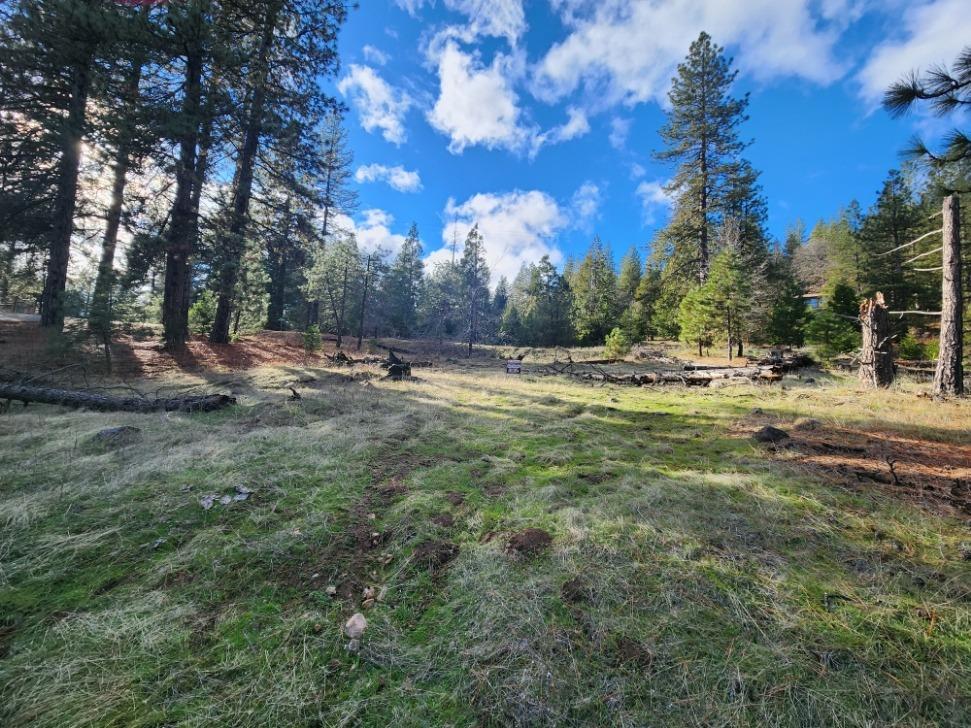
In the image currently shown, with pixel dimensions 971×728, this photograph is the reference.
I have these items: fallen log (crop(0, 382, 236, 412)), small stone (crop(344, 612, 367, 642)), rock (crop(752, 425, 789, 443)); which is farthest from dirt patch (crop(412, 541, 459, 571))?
fallen log (crop(0, 382, 236, 412))

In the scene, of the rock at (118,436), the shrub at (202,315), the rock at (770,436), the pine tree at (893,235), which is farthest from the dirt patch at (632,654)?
the pine tree at (893,235)

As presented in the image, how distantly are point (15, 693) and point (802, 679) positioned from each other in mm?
3726

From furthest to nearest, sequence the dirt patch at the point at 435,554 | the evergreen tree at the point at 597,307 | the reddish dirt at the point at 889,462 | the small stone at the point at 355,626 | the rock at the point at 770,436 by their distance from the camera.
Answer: the evergreen tree at the point at 597,307
the rock at the point at 770,436
the reddish dirt at the point at 889,462
the dirt patch at the point at 435,554
the small stone at the point at 355,626

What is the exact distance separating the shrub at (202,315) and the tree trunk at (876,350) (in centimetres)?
2655

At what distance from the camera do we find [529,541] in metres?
3.02

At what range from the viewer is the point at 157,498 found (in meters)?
3.33

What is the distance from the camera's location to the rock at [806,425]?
612cm

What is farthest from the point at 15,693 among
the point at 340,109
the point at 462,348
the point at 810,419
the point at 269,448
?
the point at 462,348

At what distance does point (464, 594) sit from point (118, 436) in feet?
17.6

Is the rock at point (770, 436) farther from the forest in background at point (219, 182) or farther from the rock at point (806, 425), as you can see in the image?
the forest in background at point (219, 182)

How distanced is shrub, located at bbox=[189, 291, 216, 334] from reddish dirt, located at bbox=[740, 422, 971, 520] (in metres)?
23.2

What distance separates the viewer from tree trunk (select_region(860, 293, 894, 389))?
996 centimetres

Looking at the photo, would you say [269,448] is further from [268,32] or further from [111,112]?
[268,32]

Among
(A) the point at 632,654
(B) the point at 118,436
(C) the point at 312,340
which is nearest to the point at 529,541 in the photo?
(A) the point at 632,654
